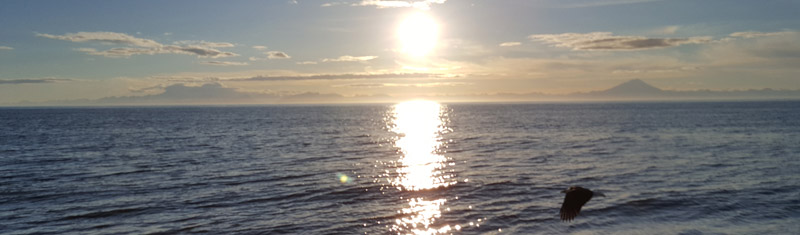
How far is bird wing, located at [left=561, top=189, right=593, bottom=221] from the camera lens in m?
11.0

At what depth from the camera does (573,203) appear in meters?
11.3

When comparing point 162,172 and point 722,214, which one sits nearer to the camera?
point 722,214

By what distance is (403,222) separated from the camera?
26.1m

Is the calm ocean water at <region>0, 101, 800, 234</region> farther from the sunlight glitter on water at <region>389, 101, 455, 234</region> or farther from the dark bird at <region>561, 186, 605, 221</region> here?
the dark bird at <region>561, 186, 605, 221</region>

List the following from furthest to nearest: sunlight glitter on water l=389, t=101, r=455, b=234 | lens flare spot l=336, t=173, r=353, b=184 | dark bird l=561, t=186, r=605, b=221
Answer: lens flare spot l=336, t=173, r=353, b=184 → sunlight glitter on water l=389, t=101, r=455, b=234 → dark bird l=561, t=186, r=605, b=221

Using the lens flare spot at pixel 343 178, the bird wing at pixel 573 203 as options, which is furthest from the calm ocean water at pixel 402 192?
the bird wing at pixel 573 203

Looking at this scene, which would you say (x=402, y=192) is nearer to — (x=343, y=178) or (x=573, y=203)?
(x=343, y=178)

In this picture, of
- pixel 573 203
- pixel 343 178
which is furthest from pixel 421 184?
pixel 573 203

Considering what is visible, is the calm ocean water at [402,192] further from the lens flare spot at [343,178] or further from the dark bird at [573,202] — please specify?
the dark bird at [573,202]

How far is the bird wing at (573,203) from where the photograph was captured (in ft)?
36.2

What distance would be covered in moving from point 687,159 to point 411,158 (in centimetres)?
2582

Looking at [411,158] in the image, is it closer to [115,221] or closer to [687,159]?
[687,159]

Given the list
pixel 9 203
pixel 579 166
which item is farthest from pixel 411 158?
pixel 9 203

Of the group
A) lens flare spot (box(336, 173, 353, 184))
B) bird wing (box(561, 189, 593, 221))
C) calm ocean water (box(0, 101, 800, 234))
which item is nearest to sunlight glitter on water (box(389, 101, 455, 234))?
calm ocean water (box(0, 101, 800, 234))
